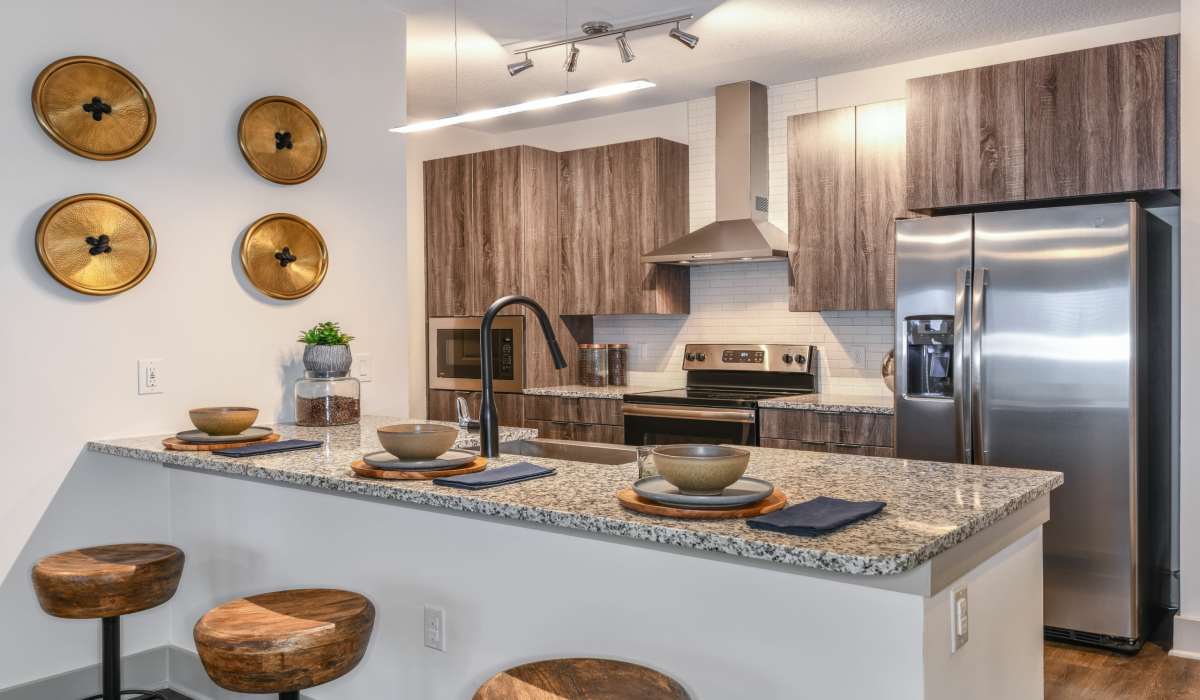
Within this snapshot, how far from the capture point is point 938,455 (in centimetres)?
377

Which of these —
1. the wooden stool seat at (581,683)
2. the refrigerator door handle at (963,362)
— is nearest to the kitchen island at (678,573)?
the wooden stool seat at (581,683)

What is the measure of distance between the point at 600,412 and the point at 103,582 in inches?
119

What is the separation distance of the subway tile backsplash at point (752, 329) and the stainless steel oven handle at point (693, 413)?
68cm

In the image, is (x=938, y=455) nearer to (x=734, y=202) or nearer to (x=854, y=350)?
(x=854, y=350)

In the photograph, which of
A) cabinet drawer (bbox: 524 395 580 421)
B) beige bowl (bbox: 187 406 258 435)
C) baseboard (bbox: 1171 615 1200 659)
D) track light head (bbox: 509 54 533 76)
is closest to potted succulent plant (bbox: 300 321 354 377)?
beige bowl (bbox: 187 406 258 435)

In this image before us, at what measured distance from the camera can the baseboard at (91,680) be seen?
2855 mm

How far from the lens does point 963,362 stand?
144 inches

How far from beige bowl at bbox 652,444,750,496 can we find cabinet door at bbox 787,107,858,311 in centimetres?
294

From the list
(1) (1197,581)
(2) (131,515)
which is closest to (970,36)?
(1) (1197,581)

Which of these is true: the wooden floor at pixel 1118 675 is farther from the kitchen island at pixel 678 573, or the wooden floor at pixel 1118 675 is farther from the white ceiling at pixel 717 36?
the white ceiling at pixel 717 36

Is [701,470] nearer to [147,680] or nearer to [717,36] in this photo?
[147,680]

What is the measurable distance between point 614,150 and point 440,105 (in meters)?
1.04

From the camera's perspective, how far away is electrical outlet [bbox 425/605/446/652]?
2.27m

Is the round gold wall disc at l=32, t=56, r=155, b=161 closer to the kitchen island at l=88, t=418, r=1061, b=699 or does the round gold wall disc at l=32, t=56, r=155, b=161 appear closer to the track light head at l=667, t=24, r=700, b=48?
the kitchen island at l=88, t=418, r=1061, b=699
